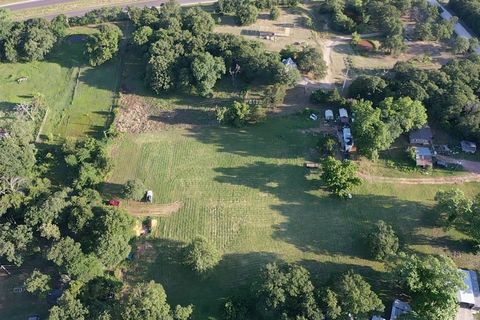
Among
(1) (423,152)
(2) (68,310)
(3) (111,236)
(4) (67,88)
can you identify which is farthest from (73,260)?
(1) (423,152)

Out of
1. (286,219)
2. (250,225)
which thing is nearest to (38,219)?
(250,225)

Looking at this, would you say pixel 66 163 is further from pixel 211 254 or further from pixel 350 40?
pixel 350 40

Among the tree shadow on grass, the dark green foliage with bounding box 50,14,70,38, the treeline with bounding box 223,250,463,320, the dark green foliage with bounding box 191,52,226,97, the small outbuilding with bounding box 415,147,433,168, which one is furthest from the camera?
the dark green foliage with bounding box 50,14,70,38

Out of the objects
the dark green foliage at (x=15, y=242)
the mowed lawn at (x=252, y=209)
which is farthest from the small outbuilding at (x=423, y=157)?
Result: the dark green foliage at (x=15, y=242)

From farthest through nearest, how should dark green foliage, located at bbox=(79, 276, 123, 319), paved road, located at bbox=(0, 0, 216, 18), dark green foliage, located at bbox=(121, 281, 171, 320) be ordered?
paved road, located at bbox=(0, 0, 216, 18)
dark green foliage, located at bbox=(79, 276, 123, 319)
dark green foliage, located at bbox=(121, 281, 171, 320)

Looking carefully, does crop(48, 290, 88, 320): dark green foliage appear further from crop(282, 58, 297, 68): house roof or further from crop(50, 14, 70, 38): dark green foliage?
crop(50, 14, 70, 38): dark green foliage

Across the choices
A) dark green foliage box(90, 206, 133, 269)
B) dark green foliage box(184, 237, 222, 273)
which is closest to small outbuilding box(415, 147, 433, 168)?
dark green foliage box(184, 237, 222, 273)
